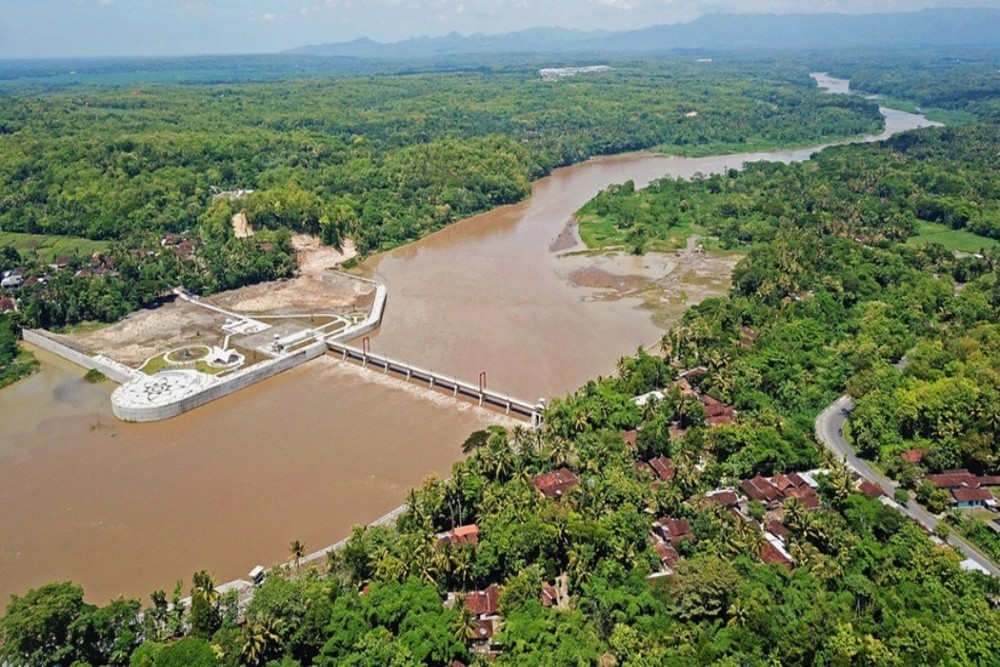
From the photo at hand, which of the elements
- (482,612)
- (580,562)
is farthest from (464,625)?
A: (580,562)

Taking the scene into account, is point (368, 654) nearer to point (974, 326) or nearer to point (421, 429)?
point (421, 429)

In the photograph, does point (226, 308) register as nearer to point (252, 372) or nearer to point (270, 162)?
point (252, 372)

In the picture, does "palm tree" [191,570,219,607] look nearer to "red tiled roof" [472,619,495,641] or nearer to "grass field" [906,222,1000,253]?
"red tiled roof" [472,619,495,641]

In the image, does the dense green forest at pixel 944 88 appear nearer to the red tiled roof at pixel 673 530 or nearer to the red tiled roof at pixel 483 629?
the red tiled roof at pixel 673 530

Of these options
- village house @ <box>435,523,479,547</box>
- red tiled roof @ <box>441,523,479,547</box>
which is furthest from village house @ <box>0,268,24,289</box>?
red tiled roof @ <box>441,523,479,547</box>

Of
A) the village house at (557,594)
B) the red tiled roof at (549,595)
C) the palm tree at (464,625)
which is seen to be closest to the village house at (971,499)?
the village house at (557,594)

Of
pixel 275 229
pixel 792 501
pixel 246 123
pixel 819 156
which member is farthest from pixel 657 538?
pixel 246 123
